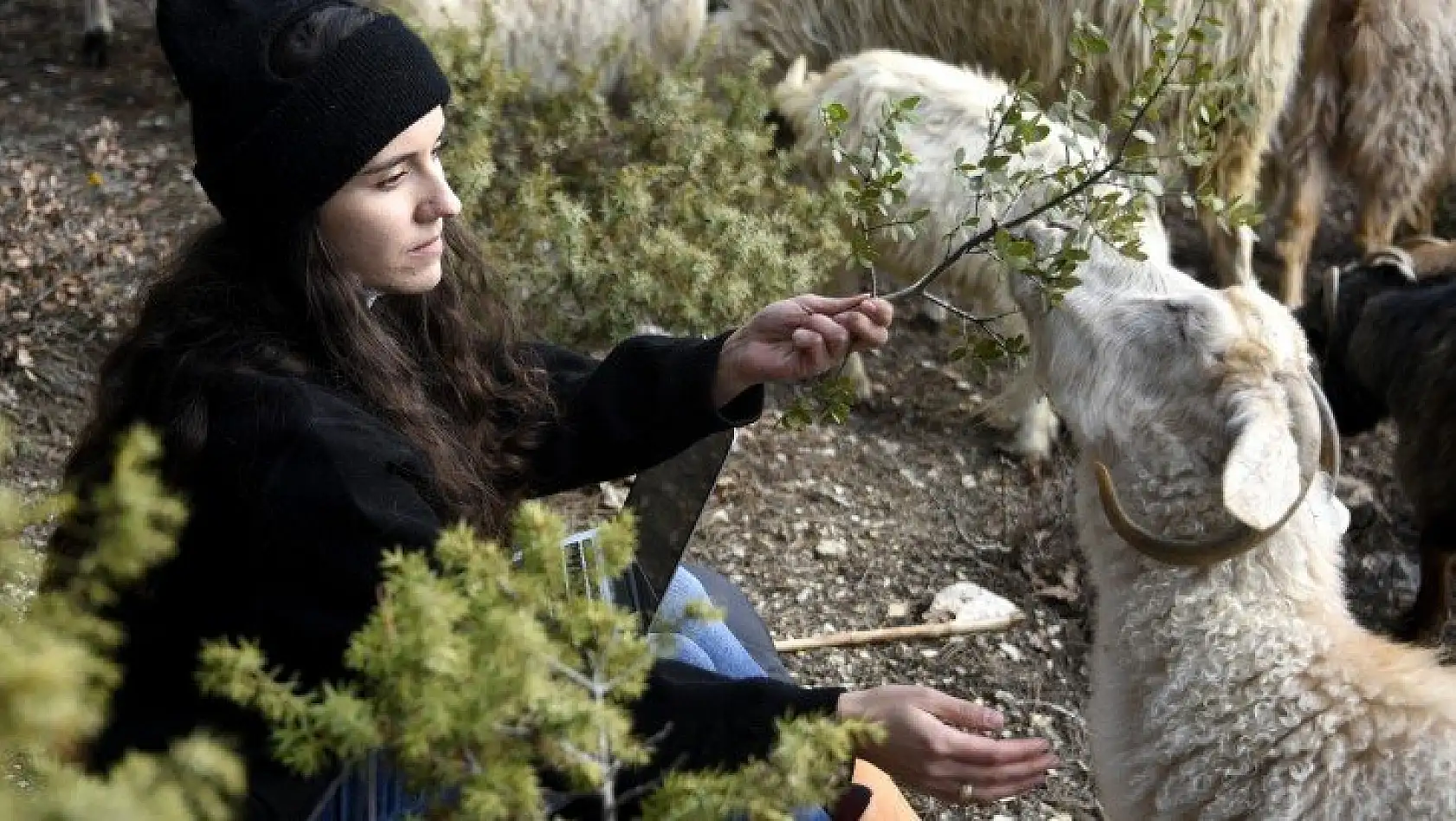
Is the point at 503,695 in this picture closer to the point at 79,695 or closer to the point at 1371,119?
the point at 79,695

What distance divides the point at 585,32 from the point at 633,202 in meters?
1.32

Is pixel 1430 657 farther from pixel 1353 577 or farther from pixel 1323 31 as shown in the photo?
pixel 1323 31

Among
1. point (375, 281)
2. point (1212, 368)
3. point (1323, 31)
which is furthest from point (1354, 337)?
point (375, 281)

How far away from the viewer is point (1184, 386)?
274cm

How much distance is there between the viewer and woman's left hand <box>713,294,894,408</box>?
2.37 metres

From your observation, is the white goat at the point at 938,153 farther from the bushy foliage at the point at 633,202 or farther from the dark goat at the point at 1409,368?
the dark goat at the point at 1409,368

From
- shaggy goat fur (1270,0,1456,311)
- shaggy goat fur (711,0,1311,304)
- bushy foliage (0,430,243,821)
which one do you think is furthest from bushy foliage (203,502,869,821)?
shaggy goat fur (1270,0,1456,311)

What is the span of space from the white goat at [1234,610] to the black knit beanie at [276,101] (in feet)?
4.19

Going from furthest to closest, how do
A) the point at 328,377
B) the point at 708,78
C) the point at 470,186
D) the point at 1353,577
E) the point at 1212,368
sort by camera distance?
the point at 708,78 < the point at 1353,577 < the point at 470,186 < the point at 1212,368 < the point at 328,377

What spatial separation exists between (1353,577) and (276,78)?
384 centimetres

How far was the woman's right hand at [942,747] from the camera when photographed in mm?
1922

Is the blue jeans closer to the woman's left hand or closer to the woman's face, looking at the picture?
the woman's left hand

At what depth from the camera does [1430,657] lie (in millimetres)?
2486

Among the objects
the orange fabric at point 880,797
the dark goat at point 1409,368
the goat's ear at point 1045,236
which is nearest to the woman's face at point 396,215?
the orange fabric at point 880,797
